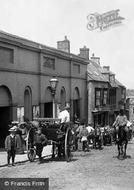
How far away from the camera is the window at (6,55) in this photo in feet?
66.9

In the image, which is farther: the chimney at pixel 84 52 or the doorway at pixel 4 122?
the chimney at pixel 84 52

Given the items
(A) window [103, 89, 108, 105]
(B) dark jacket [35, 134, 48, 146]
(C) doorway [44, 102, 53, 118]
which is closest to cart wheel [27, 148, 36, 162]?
(B) dark jacket [35, 134, 48, 146]

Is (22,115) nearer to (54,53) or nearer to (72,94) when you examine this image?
(54,53)

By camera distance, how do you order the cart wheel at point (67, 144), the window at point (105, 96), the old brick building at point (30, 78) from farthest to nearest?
the window at point (105, 96) < the old brick building at point (30, 78) < the cart wheel at point (67, 144)

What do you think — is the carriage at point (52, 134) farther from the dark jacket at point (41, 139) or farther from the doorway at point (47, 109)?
the doorway at point (47, 109)

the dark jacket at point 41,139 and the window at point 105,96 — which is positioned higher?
the window at point 105,96

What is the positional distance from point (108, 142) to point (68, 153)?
11.7 metres

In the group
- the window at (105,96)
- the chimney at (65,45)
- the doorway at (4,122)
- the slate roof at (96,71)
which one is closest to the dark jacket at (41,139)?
the doorway at (4,122)

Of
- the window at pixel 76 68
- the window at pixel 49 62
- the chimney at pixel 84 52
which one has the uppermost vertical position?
the chimney at pixel 84 52

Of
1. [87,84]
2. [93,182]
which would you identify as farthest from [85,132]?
[87,84]

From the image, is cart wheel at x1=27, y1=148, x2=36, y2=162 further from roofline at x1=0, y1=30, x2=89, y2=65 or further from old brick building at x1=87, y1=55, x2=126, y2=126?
old brick building at x1=87, y1=55, x2=126, y2=126

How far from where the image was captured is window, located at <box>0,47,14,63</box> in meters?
20.4

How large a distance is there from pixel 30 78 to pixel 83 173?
12.6m

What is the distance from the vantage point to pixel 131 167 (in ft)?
45.1
